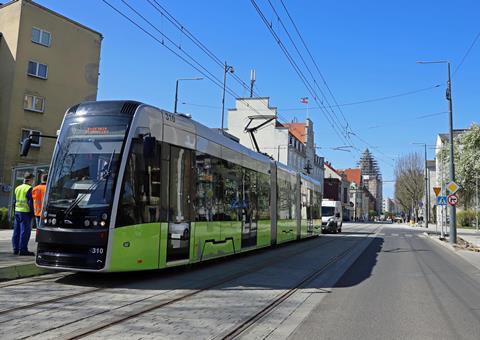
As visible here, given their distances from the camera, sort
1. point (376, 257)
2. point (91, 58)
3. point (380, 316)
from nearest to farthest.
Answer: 1. point (380, 316)
2. point (376, 257)
3. point (91, 58)

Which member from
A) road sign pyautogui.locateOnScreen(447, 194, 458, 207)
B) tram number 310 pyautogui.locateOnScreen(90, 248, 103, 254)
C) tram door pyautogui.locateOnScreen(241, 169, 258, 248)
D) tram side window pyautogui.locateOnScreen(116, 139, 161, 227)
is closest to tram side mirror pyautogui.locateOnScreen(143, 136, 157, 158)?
tram side window pyautogui.locateOnScreen(116, 139, 161, 227)

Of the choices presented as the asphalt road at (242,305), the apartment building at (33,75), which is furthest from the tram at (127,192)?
the apartment building at (33,75)

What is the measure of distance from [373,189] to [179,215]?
19377 centimetres

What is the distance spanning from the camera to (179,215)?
10.2 metres

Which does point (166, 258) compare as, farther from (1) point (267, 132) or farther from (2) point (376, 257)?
(1) point (267, 132)

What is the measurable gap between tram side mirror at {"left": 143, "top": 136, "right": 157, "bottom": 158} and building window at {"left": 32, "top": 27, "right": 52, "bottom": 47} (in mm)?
27854

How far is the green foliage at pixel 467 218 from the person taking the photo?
61562mm

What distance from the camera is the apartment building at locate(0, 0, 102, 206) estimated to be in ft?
104

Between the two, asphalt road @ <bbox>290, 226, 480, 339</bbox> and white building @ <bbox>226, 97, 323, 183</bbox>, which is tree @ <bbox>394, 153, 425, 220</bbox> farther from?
asphalt road @ <bbox>290, 226, 480, 339</bbox>

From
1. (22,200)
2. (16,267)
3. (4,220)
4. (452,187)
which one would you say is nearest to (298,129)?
(452,187)

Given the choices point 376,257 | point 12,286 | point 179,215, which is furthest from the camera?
point 376,257

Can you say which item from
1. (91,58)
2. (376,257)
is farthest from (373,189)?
(376,257)

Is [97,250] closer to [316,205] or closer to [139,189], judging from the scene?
[139,189]

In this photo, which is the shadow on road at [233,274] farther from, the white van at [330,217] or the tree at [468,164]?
the tree at [468,164]
